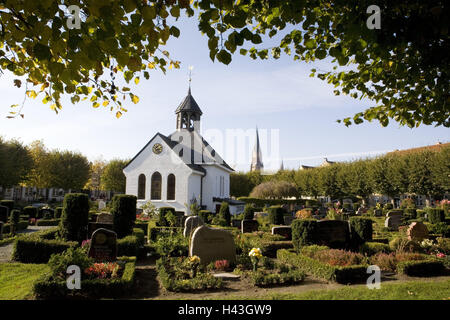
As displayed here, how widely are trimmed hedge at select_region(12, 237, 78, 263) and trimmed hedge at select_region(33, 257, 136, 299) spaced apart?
14.0 feet

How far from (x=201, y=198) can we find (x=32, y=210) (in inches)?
624

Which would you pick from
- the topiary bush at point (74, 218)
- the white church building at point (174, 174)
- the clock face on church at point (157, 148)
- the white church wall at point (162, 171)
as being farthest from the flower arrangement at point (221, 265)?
the clock face on church at point (157, 148)

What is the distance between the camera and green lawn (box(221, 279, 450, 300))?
5.98 metres

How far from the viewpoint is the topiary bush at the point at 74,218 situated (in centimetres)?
1218

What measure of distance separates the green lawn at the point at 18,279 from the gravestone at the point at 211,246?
4.13 metres

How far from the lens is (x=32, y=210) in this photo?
2439 centimetres

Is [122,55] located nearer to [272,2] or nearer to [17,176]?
[272,2]

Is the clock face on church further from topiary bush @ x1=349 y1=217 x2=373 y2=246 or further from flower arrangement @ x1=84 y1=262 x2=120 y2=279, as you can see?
flower arrangement @ x1=84 y1=262 x2=120 y2=279

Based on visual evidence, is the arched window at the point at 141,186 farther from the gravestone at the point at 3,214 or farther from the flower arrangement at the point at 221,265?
the flower arrangement at the point at 221,265

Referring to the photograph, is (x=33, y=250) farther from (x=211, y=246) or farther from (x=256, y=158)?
(x=256, y=158)

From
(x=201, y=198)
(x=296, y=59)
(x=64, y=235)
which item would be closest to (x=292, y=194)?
(x=201, y=198)

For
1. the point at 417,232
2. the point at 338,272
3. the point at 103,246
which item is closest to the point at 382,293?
the point at 338,272

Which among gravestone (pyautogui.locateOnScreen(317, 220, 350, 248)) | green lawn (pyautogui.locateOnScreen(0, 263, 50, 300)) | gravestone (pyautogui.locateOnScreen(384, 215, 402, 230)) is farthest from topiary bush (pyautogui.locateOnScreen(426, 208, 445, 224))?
green lawn (pyautogui.locateOnScreen(0, 263, 50, 300))

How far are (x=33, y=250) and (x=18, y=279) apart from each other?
2517 millimetres
